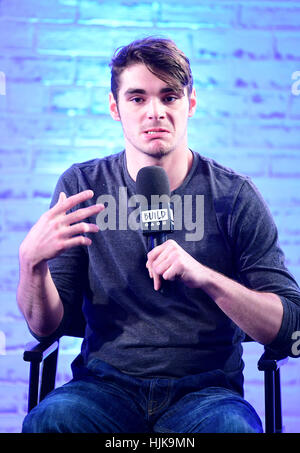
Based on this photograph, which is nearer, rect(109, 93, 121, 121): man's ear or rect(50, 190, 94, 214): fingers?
rect(50, 190, 94, 214): fingers

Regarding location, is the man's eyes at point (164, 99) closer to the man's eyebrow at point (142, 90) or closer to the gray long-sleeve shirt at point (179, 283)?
the man's eyebrow at point (142, 90)

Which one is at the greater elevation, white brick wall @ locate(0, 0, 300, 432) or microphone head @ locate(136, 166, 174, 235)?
white brick wall @ locate(0, 0, 300, 432)

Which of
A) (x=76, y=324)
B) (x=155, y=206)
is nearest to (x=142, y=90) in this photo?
(x=155, y=206)

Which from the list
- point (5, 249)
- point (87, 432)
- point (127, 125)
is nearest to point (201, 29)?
point (127, 125)

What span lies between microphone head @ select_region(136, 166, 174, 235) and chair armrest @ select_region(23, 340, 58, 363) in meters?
0.43

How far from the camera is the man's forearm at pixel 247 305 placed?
4.57 ft

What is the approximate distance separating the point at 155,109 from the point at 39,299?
2.02 feet

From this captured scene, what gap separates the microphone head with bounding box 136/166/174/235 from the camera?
1276 millimetres

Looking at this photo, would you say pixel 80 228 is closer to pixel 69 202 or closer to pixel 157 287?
pixel 69 202

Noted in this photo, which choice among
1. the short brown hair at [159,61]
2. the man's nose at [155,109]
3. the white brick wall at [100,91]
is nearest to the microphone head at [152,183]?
the man's nose at [155,109]

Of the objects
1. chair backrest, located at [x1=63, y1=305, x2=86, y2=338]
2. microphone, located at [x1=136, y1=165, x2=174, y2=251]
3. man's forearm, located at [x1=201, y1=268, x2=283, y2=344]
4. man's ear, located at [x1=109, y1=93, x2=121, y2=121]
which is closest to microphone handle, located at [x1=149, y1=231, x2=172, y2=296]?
microphone, located at [x1=136, y1=165, x2=174, y2=251]

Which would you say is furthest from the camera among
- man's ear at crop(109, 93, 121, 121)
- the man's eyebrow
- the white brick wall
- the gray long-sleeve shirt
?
the white brick wall

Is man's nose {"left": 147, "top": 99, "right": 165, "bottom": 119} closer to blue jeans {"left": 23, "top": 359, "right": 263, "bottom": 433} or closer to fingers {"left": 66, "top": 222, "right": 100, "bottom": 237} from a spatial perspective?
fingers {"left": 66, "top": 222, "right": 100, "bottom": 237}

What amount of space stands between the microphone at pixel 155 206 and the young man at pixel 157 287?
39mm
